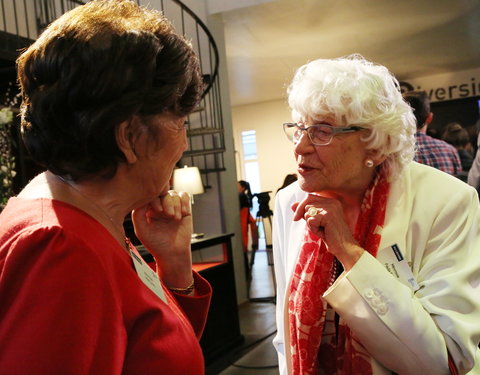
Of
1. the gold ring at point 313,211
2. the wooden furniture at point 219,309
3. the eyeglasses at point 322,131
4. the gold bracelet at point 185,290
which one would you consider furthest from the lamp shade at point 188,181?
the gold bracelet at point 185,290

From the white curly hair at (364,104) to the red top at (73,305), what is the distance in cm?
89

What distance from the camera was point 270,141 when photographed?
44.0 feet

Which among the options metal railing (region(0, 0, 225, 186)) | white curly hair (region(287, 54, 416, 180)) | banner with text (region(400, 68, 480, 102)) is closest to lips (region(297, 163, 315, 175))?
white curly hair (region(287, 54, 416, 180))

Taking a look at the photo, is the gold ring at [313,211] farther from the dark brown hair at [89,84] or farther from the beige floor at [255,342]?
the beige floor at [255,342]

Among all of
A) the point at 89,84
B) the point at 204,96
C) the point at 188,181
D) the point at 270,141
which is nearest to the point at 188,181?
the point at 188,181

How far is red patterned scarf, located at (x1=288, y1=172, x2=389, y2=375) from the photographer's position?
Answer: 150 centimetres

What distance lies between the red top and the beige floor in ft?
10.6

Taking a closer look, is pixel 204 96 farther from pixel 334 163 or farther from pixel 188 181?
pixel 334 163

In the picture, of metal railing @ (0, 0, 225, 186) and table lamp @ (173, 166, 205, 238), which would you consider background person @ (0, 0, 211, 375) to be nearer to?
table lamp @ (173, 166, 205, 238)

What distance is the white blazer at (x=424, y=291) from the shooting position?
134cm

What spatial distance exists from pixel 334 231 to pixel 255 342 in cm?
355

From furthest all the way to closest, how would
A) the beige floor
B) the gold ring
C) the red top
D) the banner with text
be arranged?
the banner with text → the beige floor → the gold ring → the red top

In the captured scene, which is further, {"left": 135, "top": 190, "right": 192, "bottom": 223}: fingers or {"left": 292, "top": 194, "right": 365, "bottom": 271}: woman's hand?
{"left": 292, "top": 194, "right": 365, "bottom": 271}: woman's hand

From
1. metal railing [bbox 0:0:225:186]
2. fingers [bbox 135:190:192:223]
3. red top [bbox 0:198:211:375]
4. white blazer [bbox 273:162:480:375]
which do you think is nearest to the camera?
red top [bbox 0:198:211:375]
